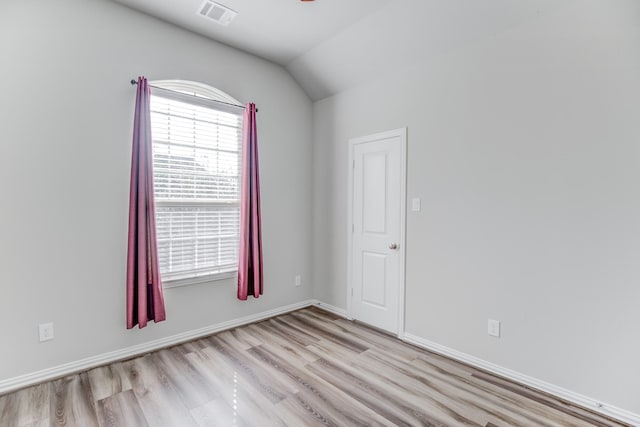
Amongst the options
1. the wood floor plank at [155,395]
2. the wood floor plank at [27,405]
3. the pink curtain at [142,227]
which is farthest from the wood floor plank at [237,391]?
the wood floor plank at [27,405]

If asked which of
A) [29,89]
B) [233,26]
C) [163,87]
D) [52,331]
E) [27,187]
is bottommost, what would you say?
[52,331]

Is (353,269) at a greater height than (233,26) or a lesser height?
lesser

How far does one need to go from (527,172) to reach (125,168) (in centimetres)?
324

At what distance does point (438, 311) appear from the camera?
2916 mm

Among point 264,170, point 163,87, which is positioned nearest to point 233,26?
point 163,87

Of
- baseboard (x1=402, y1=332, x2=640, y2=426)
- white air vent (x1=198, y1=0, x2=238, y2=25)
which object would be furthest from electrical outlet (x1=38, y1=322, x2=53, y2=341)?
baseboard (x1=402, y1=332, x2=640, y2=426)

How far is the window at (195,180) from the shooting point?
2.97 m

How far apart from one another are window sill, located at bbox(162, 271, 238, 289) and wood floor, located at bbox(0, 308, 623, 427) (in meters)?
0.58

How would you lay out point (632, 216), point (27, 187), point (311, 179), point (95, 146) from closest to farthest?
1. point (632, 216)
2. point (27, 187)
3. point (95, 146)
4. point (311, 179)

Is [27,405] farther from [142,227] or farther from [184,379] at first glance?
[142,227]

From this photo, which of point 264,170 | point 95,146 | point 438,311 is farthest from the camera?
point 264,170

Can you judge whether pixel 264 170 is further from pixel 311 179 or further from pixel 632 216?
pixel 632 216

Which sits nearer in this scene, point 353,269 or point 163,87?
point 163,87

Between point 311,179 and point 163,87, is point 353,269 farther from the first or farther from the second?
point 163,87
